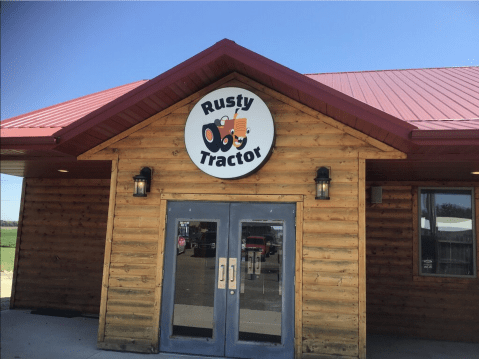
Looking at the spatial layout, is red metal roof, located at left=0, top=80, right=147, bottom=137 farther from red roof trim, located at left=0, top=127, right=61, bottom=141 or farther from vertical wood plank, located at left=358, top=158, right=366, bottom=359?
vertical wood plank, located at left=358, top=158, right=366, bottom=359

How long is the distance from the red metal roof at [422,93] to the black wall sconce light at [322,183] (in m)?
1.43

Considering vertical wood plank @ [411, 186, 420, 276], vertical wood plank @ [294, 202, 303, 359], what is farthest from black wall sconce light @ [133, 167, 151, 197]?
vertical wood plank @ [411, 186, 420, 276]

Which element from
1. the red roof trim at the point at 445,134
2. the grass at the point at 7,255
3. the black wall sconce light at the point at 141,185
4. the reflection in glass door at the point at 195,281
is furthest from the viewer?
the grass at the point at 7,255

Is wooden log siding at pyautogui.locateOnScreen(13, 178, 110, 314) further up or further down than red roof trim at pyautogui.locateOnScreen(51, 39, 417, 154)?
further down

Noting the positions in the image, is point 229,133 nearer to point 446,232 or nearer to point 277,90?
point 277,90

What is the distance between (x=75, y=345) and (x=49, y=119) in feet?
13.3

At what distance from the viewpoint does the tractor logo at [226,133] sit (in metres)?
5.98

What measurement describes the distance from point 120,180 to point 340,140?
364cm

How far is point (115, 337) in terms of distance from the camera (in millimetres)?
6137

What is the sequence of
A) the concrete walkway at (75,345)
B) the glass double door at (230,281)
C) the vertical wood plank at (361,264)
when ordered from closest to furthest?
1. the vertical wood plank at (361,264)
2. the glass double door at (230,281)
3. the concrete walkway at (75,345)

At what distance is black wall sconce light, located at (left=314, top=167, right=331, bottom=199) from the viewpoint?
5.69 meters

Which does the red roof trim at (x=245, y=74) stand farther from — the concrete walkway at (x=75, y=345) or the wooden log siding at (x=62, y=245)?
the wooden log siding at (x=62, y=245)

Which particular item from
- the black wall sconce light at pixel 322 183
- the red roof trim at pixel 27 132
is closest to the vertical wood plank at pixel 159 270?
the red roof trim at pixel 27 132

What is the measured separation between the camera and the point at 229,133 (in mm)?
6043
